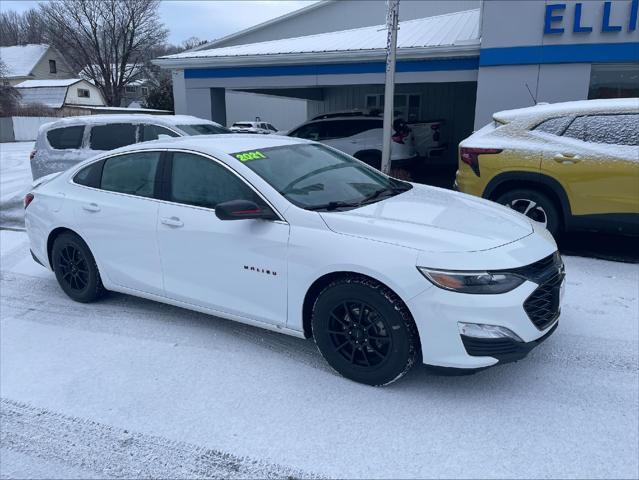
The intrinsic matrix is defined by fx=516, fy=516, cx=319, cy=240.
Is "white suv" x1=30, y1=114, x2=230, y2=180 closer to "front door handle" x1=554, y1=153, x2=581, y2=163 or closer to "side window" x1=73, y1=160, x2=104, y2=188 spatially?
"side window" x1=73, y1=160, x2=104, y2=188

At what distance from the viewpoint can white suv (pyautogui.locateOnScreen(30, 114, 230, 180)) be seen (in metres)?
8.52

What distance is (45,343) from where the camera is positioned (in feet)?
13.0

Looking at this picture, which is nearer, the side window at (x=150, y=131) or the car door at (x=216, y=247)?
the car door at (x=216, y=247)

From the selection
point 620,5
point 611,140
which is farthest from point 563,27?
point 611,140

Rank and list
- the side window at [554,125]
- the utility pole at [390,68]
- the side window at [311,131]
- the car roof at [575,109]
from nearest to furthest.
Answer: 1. the car roof at [575,109]
2. the side window at [554,125]
3. the utility pole at [390,68]
4. the side window at [311,131]

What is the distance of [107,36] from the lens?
47969 mm

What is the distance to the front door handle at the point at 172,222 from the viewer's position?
12.6 feet

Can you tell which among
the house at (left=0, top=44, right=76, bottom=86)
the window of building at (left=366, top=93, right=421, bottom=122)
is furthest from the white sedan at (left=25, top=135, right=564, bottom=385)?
the house at (left=0, top=44, right=76, bottom=86)

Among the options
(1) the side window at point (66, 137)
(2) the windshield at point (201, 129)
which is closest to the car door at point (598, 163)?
(2) the windshield at point (201, 129)

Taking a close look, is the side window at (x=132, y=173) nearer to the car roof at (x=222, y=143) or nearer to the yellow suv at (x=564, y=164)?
the car roof at (x=222, y=143)

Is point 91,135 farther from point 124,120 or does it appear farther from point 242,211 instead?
point 242,211

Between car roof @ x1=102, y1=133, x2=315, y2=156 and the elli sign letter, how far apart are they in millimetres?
6196

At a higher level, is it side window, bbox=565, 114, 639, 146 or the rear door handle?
side window, bbox=565, 114, 639, 146

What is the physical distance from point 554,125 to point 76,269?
17.0ft
